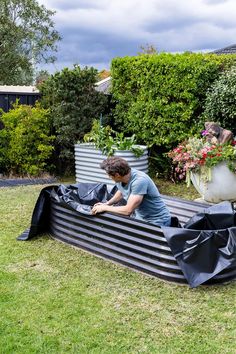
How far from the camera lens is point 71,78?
8383 millimetres

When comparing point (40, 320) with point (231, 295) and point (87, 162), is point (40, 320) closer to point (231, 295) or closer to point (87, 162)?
point (231, 295)

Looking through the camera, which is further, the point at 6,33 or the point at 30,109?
the point at 6,33

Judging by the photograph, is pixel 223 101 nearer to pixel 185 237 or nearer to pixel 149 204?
pixel 149 204

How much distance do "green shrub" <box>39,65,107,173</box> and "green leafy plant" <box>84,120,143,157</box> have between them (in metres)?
0.43

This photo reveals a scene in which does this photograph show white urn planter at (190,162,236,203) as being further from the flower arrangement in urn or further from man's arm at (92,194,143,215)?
man's arm at (92,194,143,215)

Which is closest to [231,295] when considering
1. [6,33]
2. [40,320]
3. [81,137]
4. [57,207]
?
[40,320]

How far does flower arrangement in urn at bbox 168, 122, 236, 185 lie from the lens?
242 inches

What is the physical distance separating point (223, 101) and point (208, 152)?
1.17 m

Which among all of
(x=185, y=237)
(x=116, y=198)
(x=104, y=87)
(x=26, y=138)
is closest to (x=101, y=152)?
(x=26, y=138)

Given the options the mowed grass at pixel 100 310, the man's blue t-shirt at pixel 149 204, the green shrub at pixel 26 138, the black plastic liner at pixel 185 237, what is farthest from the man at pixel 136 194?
the green shrub at pixel 26 138

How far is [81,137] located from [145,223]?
16.3 feet

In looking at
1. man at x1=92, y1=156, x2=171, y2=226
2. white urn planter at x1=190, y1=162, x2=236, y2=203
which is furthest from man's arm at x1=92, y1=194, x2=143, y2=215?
white urn planter at x1=190, y1=162, x2=236, y2=203

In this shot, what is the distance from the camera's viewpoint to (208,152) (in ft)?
20.3

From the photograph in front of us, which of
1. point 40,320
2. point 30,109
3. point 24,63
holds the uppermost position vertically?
point 24,63
